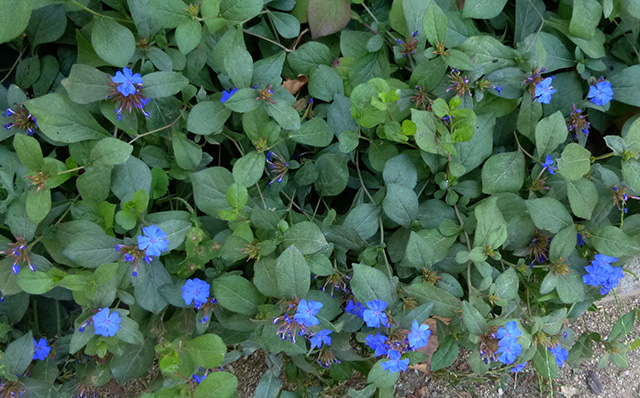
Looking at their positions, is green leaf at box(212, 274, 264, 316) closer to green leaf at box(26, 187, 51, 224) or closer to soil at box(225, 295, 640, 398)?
green leaf at box(26, 187, 51, 224)

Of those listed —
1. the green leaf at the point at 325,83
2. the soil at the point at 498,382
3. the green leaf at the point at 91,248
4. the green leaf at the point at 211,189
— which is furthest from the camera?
the soil at the point at 498,382

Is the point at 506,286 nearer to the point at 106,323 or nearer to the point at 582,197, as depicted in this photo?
the point at 582,197

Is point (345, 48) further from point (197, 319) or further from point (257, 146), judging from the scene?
point (197, 319)

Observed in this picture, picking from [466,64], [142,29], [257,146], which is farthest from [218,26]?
[466,64]

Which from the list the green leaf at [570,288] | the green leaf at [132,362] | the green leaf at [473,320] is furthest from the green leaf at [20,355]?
the green leaf at [570,288]

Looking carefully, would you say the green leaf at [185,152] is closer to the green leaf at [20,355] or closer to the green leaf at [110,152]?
the green leaf at [110,152]

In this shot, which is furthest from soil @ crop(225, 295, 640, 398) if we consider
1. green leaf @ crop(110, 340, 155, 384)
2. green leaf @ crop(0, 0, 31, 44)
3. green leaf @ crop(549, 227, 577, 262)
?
green leaf @ crop(0, 0, 31, 44)
